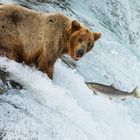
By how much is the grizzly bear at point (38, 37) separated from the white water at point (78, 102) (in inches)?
7.0

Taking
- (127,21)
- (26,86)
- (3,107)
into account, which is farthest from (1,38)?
(127,21)

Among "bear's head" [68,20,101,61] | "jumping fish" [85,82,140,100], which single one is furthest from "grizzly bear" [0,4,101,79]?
"jumping fish" [85,82,140,100]

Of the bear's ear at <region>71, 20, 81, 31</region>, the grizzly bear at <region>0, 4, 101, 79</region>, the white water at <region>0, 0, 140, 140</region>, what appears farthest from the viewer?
the bear's ear at <region>71, 20, 81, 31</region>

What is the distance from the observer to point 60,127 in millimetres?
5379

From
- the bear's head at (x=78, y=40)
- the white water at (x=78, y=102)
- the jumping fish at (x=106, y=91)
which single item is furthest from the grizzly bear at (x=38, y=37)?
the jumping fish at (x=106, y=91)

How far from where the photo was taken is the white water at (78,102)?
16.9 feet

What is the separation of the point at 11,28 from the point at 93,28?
214 inches

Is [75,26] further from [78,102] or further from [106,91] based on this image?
[106,91]

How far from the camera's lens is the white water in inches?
203

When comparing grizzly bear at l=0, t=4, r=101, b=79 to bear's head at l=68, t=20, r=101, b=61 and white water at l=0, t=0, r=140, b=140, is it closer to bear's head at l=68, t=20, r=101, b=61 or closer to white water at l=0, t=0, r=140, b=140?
Result: bear's head at l=68, t=20, r=101, b=61

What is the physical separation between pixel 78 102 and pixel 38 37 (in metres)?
1.00

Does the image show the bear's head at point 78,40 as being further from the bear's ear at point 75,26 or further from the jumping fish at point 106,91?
the jumping fish at point 106,91

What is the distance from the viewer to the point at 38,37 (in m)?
6.85

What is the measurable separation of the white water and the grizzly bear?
177 mm
